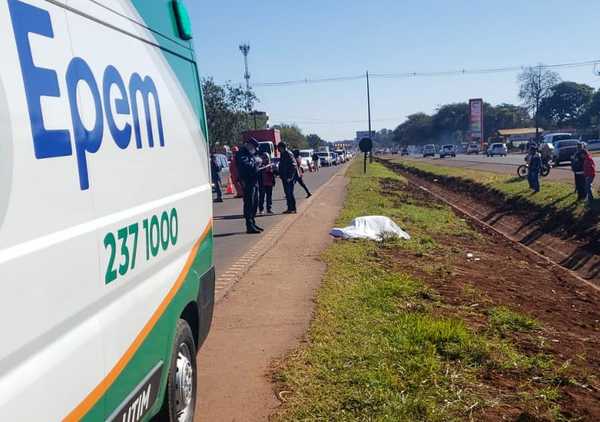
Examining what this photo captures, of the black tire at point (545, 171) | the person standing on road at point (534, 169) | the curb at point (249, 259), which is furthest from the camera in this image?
the black tire at point (545, 171)

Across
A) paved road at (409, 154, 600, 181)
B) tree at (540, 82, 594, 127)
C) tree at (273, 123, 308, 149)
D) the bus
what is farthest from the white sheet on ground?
tree at (540, 82, 594, 127)

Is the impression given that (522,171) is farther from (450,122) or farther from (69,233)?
(450,122)

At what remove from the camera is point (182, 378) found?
3949mm

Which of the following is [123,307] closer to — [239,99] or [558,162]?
[558,162]

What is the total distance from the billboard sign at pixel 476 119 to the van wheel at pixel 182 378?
126 metres

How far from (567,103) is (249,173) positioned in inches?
5128

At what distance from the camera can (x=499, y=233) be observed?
1859 cm

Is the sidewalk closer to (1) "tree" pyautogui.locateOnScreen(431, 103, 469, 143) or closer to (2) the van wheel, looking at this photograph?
(2) the van wheel

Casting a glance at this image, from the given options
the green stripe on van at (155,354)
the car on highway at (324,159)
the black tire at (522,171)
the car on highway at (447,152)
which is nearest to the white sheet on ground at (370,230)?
the green stripe on van at (155,354)

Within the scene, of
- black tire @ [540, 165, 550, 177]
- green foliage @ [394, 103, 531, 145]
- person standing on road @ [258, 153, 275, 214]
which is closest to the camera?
person standing on road @ [258, 153, 275, 214]

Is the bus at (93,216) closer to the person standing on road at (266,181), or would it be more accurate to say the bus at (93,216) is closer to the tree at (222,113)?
the person standing on road at (266,181)

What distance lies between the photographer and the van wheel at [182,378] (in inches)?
145

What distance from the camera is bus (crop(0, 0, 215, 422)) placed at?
6.50 feet

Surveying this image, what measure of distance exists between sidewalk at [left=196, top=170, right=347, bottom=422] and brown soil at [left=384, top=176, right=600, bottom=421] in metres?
1.53
